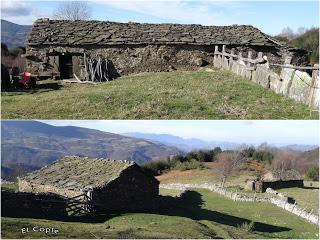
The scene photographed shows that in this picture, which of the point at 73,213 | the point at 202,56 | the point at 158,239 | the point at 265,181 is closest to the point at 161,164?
the point at 265,181

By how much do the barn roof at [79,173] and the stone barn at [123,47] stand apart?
5.60 m

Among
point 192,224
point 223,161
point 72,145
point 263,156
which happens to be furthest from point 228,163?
point 192,224

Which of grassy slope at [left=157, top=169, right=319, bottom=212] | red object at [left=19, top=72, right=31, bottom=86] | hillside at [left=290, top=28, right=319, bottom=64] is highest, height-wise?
hillside at [left=290, top=28, right=319, bottom=64]

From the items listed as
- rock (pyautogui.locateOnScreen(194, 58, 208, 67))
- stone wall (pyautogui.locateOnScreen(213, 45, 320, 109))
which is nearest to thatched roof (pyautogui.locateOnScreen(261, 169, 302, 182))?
rock (pyautogui.locateOnScreen(194, 58, 208, 67))

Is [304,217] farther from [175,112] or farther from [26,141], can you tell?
[26,141]

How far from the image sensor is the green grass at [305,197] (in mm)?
28812

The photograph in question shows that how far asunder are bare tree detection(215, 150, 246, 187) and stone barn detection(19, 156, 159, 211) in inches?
764

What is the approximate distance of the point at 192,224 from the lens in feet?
55.0

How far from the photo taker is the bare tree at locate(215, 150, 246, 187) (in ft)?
140

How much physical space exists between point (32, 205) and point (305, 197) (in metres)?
22.4

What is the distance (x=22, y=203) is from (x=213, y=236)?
6.55m

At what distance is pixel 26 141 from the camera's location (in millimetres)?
40125

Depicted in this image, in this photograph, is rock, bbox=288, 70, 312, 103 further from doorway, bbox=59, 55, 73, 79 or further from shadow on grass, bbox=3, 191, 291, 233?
doorway, bbox=59, 55, 73, 79

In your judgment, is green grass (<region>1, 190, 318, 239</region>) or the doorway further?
the doorway
